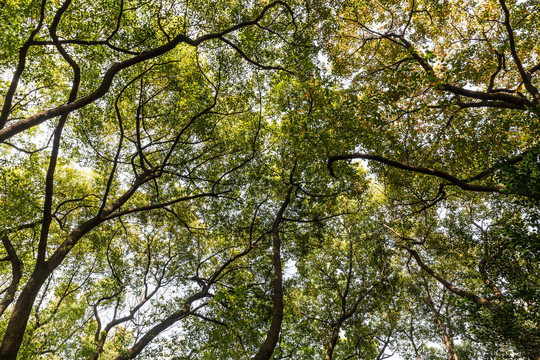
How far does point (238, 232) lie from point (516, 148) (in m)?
11.0

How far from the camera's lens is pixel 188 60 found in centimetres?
1123

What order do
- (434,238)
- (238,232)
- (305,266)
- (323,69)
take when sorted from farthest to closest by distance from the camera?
(305,266) → (434,238) → (238,232) → (323,69)

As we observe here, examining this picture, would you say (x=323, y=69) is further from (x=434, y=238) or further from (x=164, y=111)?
(x=434, y=238)

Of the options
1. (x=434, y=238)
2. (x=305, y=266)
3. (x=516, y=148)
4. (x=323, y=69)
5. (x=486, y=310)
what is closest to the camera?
(x=486, y=310)

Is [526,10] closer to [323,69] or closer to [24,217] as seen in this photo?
[323,69]

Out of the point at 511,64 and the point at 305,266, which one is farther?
the point at 305,266

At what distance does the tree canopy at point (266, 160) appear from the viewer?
7.57 metres

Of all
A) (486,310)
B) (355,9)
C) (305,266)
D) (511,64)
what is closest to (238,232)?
(305,266)

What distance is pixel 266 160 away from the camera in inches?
475

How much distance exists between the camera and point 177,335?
458 inches

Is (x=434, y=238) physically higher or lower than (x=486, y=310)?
higher

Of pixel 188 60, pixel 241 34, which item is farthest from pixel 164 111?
pixel 241 34

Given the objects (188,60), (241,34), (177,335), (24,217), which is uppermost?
(188,60)

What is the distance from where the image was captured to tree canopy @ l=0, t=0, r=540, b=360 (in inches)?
298
